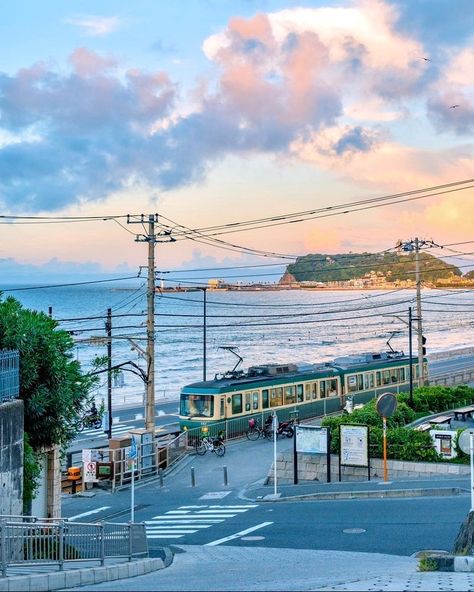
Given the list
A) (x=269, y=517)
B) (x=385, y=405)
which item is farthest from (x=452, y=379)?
(x=269, y=517)

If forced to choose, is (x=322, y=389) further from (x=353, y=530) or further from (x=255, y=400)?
(x=353, y=530)

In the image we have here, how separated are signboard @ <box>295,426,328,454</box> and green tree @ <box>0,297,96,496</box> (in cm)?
971

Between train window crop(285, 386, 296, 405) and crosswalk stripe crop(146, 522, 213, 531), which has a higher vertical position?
train window crop(285, 386, 296, 405)

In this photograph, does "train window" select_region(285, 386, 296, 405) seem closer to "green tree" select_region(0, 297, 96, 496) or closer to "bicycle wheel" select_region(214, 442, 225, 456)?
"bicycle wheel" select_region(214, 442, 225, 456)

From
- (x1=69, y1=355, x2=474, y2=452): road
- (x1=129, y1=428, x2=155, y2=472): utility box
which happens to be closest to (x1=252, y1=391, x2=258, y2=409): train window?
(x1=69, y1=355, x2=474, y2=452): road

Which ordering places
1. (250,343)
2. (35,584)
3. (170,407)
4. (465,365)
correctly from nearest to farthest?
(35,584) < (170,407) < (465,365) < (250,343)

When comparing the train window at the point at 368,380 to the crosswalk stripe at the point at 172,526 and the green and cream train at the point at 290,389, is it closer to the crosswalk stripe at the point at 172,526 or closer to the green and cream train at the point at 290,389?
the green and cream train at the point at 290,389

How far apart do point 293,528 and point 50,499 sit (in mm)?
7915

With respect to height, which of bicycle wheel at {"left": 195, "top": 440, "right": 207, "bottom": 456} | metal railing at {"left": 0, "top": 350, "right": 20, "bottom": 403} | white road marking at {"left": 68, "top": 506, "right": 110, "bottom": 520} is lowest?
white road marking at {"left": 68, "top": 506, "right": 110, "bottom": 520}

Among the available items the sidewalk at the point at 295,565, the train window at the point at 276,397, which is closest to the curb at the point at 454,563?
the sidewalk at the point at 295,565

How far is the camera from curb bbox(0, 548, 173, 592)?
10.7 meters

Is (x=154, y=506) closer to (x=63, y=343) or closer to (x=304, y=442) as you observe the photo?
(x=304, y=442)

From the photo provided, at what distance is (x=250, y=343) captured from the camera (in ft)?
533

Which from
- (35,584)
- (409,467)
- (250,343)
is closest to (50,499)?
(409,467)
